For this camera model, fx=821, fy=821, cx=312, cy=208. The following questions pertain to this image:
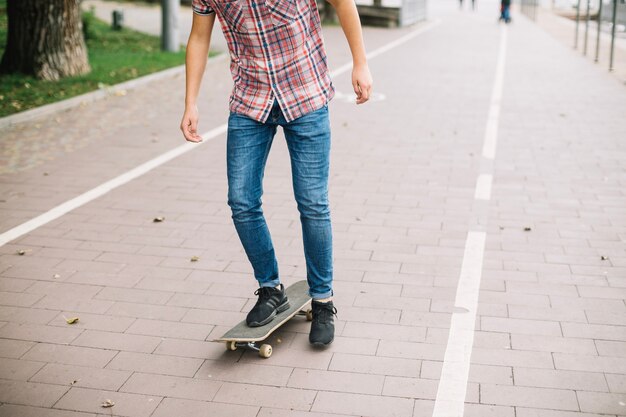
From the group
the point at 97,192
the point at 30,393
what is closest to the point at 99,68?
the point at 97,192

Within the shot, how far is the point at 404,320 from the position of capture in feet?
14.5

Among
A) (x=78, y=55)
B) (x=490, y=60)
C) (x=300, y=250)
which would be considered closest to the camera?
(x=300, y=250)

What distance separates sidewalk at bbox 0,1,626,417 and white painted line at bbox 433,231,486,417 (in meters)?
0.03

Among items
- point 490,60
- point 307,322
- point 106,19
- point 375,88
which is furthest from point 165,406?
point 106,19

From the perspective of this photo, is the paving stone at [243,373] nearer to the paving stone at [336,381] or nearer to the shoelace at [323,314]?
the paving stone at [336,381]

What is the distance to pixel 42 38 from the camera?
40.9 ft

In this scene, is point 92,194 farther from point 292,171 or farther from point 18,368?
point 292,171

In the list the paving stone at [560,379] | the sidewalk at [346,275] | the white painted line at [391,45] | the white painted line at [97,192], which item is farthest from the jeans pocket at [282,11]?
the white painted line at [391,45]

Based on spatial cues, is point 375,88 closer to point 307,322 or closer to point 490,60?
point 490,60

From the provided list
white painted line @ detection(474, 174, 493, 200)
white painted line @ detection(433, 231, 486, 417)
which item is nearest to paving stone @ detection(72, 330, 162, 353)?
white painted line @ detection(433, 231, 486, 417)

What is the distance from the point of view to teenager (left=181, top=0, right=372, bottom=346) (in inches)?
149

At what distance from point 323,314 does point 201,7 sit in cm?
162

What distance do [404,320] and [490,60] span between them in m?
13.7

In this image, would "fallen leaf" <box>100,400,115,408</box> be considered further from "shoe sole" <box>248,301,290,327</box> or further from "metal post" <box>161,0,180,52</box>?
"metal post" <box>161,0,180,52</box>
